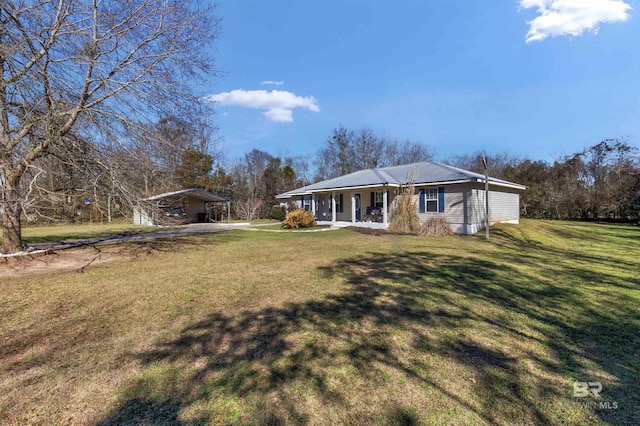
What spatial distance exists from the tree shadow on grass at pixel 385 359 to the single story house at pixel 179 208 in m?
4.94

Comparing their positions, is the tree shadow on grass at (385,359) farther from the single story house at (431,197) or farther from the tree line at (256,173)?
the single story house at (431,197)

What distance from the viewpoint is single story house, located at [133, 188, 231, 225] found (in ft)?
25.2

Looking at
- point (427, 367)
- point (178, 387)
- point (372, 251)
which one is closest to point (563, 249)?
point (372, 251)

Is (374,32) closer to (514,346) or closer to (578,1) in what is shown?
(578,1)

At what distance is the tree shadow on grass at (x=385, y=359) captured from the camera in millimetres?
2143

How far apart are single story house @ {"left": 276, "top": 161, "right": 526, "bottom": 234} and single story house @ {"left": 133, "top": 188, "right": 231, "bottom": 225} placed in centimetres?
857

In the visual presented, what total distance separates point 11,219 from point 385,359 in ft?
30.6

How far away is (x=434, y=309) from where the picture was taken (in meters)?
4.13

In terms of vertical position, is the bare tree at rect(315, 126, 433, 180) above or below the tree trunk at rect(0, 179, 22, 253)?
above

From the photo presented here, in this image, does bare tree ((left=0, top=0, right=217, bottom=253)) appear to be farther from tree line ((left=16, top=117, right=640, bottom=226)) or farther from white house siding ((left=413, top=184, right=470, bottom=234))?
white house siding ((left=413, top=184, right=470, bottom=234))

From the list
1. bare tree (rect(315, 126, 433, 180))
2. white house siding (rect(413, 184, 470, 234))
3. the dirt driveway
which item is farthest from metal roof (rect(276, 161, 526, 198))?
bare tree (rect(315, 126, 433, 180))

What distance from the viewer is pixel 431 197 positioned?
1581 cm

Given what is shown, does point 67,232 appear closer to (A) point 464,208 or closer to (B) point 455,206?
(B) point 455,206
